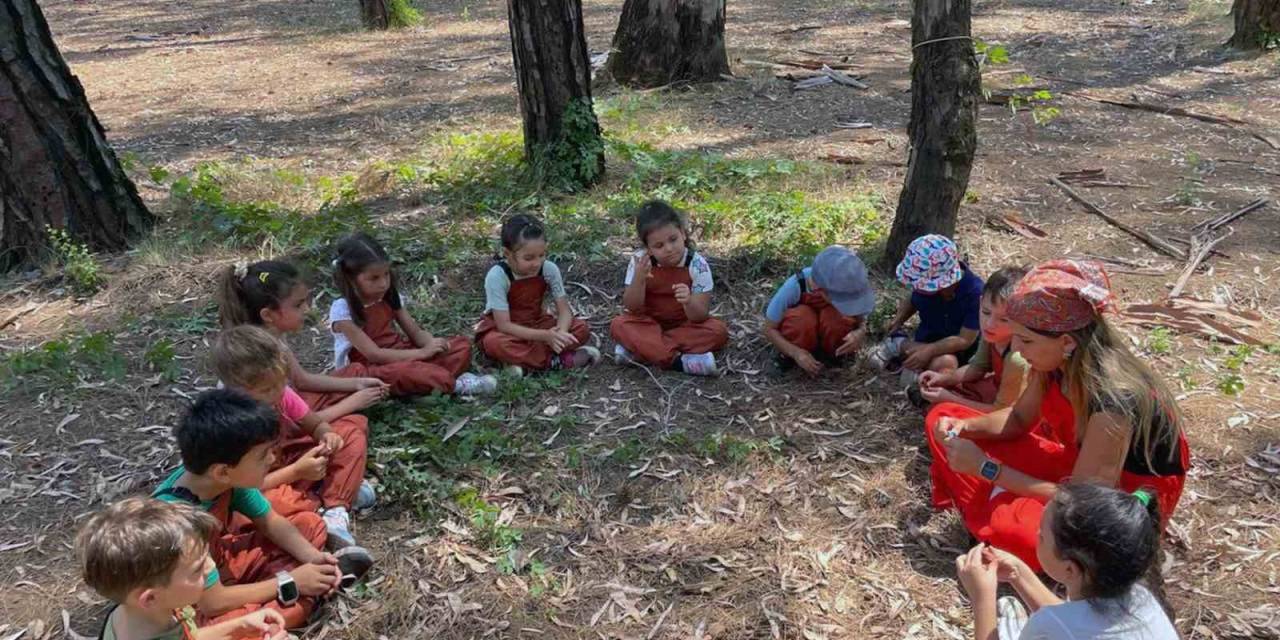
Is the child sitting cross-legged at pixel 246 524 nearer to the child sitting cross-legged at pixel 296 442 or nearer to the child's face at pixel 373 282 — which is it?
the child sitting cross-legged at pixel 296 442

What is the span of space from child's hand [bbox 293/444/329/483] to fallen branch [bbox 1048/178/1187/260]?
16.3ft

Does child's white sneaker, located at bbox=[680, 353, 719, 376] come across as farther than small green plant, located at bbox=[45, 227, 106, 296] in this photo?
No

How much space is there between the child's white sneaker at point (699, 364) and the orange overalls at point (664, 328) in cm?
6

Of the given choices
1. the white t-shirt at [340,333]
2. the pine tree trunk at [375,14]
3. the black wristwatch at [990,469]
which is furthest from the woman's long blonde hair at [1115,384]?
the pine tree trunk at [375,14]

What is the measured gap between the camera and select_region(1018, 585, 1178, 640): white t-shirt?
7.20 feet

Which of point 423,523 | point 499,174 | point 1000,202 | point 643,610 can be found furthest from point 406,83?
point 643,610

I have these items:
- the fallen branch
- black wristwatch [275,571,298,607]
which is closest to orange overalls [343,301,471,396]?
black wristwatch [275,571,298,607]

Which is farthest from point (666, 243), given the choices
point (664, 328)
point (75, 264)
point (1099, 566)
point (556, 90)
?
point (75, 264)

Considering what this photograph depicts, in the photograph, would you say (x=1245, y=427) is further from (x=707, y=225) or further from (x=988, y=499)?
(x=707, y=225)

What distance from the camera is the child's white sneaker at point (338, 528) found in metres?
3.25

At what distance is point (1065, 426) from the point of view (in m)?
3.20

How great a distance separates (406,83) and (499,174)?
4.25 meters

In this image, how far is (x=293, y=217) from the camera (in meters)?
5.95

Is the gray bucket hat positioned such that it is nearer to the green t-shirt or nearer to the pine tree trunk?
the green t-shirt
